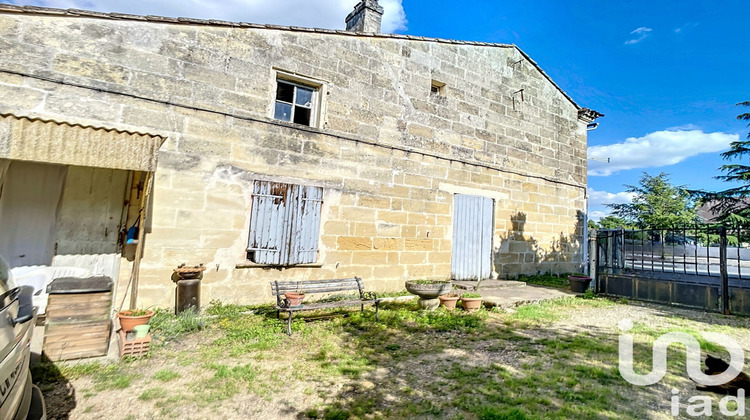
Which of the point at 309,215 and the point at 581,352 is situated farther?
the point at 309,215

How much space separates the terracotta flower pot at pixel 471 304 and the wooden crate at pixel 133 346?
4872 mm

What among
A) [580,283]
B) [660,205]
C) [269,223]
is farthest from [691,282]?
[660,205]

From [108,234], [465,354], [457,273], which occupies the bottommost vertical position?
[465,354]

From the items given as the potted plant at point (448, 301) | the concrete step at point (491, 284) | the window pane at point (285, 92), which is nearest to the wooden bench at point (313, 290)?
the potted plant at point (448, 301)

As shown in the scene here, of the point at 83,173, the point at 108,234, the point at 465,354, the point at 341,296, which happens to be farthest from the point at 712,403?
the point at 83,173

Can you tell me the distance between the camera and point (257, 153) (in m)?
6.18

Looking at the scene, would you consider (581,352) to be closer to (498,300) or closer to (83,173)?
(498,300)

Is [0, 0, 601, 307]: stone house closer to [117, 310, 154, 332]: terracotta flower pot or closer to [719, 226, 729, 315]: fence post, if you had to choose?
[117, 310, 154, 332]: terracotta flower pot

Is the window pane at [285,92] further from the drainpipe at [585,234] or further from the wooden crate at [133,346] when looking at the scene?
the drainpipe at [585,234]

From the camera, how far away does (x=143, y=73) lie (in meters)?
5.39

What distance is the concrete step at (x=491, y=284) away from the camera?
7.81 metres

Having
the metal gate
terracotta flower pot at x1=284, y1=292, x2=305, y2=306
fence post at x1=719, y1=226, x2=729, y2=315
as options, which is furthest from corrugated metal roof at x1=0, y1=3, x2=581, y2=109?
fence post at x1=719, y1=226, x2=729, y2=315

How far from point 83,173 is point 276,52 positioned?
370cm

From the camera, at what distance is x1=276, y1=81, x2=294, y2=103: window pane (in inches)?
262
